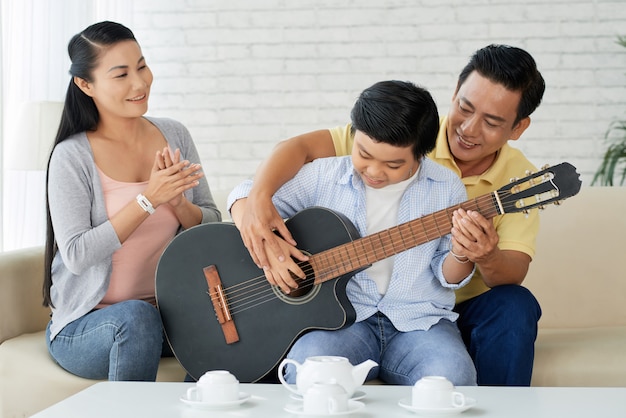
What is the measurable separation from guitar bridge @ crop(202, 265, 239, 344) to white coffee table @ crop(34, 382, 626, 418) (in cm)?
47

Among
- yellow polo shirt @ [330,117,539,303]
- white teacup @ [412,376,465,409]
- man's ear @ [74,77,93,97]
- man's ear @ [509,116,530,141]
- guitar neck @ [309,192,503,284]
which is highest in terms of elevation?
man's ear @ [74,77,93,97]

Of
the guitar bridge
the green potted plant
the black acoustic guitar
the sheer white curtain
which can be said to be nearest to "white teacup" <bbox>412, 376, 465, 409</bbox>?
the black acoustic guitar

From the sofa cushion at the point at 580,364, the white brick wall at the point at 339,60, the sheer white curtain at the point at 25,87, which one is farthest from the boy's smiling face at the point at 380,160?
the white brick wall at the point at 339,60

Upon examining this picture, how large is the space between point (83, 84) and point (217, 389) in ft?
3.98

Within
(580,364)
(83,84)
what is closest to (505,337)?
(580,364)

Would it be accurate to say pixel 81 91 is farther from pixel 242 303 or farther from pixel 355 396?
pixel 355 396

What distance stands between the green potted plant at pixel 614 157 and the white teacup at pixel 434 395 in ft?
10.2

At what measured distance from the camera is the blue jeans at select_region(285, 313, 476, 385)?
1.92 m

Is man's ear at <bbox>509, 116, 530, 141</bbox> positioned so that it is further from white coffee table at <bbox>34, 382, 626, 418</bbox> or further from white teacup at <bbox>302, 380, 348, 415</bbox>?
white teacup at <bbox>302, 380, 348, 415</bbox>

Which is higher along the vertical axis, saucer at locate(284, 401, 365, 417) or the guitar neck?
the guitar neck

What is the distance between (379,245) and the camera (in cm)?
202

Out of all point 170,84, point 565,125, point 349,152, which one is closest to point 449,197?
point 349,152

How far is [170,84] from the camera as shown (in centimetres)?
457

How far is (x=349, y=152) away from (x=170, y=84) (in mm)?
2422
